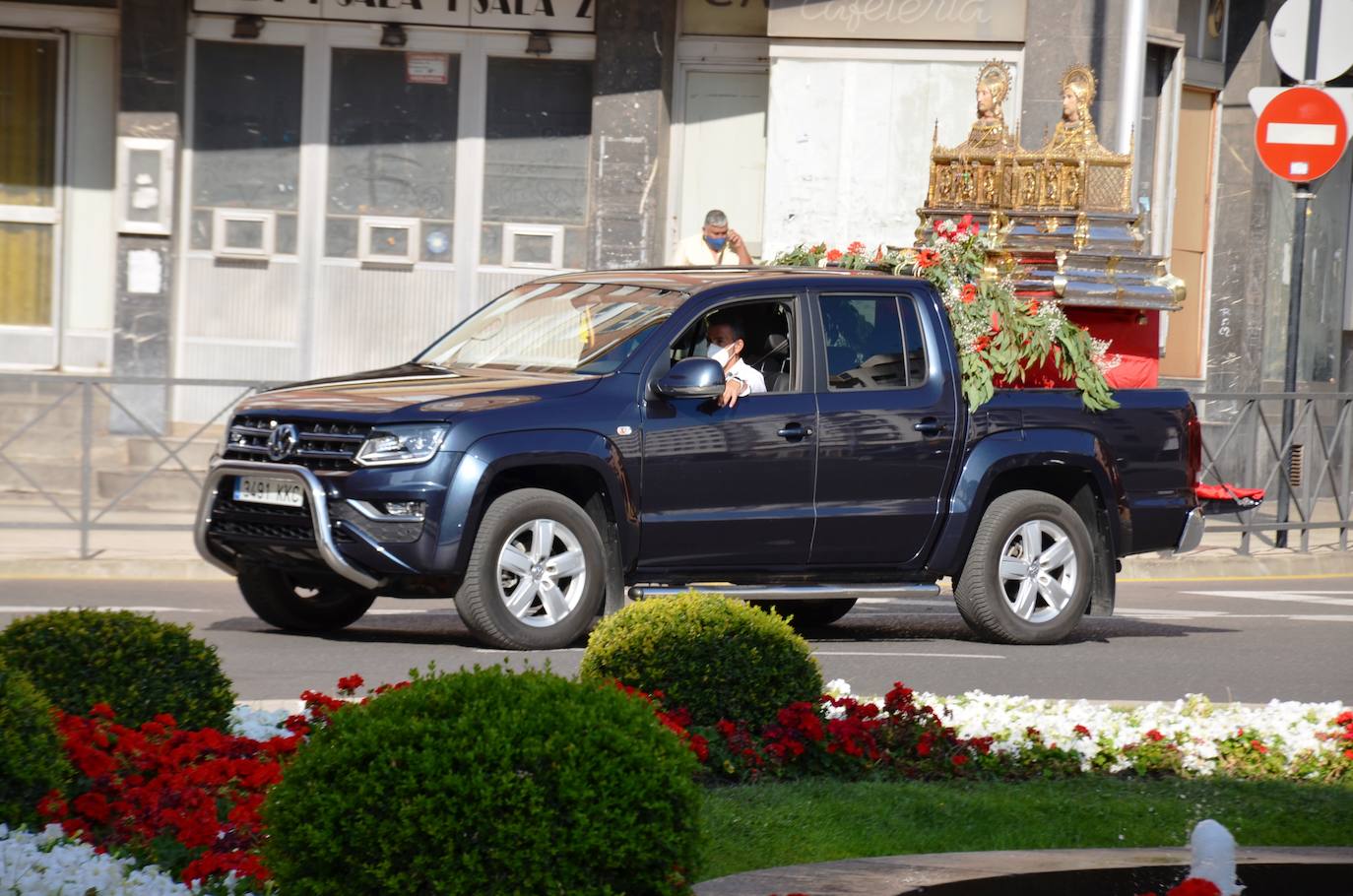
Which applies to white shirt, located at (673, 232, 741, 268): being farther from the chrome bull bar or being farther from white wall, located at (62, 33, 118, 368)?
white wall, located at (62, 33, 118, 368)

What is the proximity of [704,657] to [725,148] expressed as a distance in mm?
13751

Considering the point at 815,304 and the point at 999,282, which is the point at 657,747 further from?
the point at 999,282

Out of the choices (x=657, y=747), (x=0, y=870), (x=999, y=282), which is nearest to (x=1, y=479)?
(x=999, y=282)

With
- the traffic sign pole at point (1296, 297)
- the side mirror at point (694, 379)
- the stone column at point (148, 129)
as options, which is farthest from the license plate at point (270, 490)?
the stone column at point (148, 129)

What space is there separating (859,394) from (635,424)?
1318mm

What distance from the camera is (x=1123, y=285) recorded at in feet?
49.8

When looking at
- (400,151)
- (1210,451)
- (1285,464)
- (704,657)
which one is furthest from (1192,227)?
(704,657)

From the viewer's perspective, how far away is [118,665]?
671 cm

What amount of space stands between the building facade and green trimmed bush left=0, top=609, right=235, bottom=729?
1334cm

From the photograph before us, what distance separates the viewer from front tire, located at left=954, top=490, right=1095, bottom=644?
11.7 m

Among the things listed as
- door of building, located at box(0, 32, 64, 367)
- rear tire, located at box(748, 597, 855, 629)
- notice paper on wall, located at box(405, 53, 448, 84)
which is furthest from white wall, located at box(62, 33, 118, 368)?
rear tire, located at box(748, 597, 855, 629)

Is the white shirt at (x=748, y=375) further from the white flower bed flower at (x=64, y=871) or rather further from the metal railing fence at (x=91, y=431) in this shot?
the white flower bed flower at (x=64, y=871)

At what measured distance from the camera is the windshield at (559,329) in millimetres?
11016

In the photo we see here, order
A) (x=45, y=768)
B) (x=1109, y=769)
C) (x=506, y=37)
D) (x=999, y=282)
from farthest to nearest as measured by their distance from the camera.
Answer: (x=506, y=37)
(x=999, y=282)
(x=1109, y=769)
(x=45, y=768)
